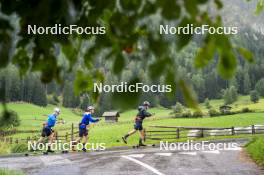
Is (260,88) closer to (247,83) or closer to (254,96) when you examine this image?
(247,83)

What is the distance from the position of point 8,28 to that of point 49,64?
371 millimetres

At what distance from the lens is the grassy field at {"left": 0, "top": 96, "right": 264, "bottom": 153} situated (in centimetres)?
6300

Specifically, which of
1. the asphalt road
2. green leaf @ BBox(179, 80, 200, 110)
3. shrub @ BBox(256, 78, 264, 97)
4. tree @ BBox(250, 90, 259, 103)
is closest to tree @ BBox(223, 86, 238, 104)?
tree @ BBox(250, 90, 259, 103)

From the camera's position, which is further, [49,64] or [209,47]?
[49,64]

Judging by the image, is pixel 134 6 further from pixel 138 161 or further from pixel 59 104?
pixel 59 104

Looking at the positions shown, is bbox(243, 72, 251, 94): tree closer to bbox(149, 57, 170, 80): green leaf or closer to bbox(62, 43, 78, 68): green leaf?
bbox(62, 43, 78, 68): green leaf

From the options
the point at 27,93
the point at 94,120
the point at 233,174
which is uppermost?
the point at 27,93

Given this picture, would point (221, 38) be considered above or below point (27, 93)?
below

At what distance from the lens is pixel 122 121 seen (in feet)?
316

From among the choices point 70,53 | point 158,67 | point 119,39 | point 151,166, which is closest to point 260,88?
point 151,166

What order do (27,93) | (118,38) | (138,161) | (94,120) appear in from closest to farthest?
(118,38) → (138,161) → (94,120) → (27,93)

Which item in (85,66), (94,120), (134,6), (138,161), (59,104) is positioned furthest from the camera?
(59,104)

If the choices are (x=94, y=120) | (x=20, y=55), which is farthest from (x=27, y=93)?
(x=20, y=55)

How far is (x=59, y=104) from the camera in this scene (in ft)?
578
